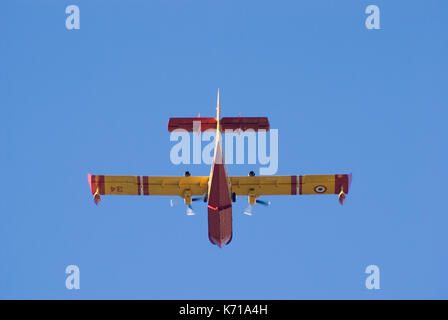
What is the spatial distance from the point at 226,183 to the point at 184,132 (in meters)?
5.07

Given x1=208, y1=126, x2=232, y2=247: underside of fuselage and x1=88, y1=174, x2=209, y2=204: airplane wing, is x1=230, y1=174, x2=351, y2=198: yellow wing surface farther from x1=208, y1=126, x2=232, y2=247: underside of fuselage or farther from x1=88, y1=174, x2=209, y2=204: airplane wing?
x1=208, y1=126, x2=232, y2=247: underside of fuselage

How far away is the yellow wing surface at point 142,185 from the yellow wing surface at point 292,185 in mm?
2691

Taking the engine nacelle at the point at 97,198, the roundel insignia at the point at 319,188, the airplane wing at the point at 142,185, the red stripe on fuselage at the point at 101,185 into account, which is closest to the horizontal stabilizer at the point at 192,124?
the airplane wing at the point at 142,185

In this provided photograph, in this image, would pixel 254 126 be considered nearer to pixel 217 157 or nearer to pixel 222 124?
pixel 222 124

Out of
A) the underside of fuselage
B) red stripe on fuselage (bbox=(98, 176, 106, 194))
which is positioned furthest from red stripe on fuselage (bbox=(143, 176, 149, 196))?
the underside of fuselage

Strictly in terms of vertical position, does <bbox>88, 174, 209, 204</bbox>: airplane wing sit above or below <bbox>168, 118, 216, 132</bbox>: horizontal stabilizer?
below

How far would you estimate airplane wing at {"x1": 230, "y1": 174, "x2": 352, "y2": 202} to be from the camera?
44000 millimetres

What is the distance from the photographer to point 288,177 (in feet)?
146

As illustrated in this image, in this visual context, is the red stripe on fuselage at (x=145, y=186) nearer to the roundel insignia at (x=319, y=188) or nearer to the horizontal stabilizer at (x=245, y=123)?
the horizontal stabilizer at (x=245, y=123)

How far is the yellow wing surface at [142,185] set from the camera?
43.6m

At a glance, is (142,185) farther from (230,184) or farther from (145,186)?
(230,184)
